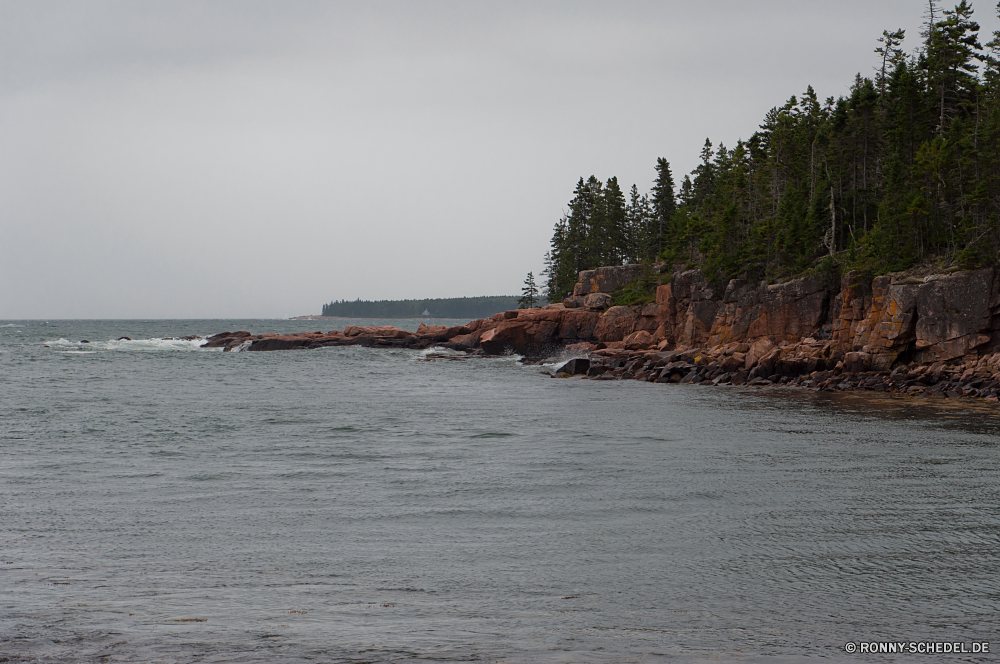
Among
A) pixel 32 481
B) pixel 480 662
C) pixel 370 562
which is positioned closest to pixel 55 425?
pixel 32 481

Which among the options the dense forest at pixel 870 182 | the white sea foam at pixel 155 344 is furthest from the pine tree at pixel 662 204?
the white sea foam at pixel 155 344

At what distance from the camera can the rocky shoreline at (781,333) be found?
40594 millimetres

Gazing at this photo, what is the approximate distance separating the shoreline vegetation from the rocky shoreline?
0.11m

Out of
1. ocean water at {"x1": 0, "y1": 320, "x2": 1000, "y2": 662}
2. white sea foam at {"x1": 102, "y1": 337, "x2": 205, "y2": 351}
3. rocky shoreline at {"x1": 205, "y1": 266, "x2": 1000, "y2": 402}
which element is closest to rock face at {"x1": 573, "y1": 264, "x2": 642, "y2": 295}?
rocky shoreline at {"x1": 205, "y1": 266, "x2": 1000, "y2": 402}

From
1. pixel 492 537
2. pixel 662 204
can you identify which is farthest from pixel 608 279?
pixel 492 537

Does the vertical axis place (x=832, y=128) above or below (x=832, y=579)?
above

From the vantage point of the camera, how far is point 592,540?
12516mm

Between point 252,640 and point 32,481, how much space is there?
12.6m

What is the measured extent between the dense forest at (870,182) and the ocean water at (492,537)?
2363cm

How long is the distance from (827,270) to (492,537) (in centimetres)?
4651

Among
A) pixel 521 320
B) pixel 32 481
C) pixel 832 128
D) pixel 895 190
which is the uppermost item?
pixel 832 128

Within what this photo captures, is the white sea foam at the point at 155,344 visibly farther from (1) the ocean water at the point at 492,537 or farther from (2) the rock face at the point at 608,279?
(1) the ocean water at the point at 492,537

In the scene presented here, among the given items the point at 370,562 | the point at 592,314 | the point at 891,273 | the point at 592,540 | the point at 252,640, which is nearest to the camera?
the point at 252,640

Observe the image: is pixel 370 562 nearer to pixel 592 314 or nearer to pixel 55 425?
pixel 55 425
